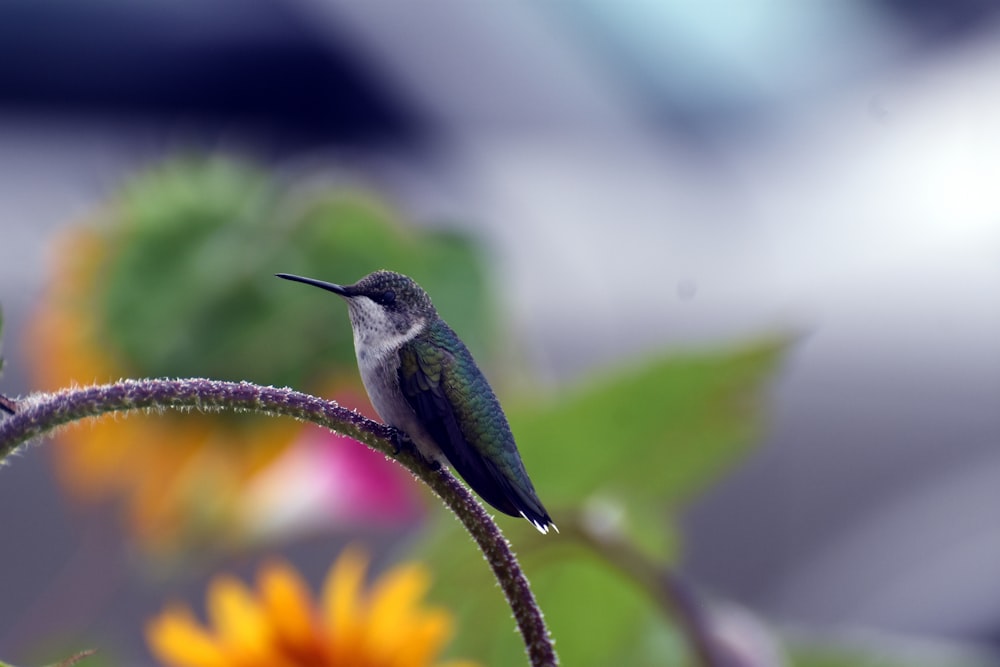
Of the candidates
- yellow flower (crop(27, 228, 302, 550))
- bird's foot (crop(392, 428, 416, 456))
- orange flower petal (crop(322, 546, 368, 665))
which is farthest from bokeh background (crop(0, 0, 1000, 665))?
bird's foot (crop(392, 428, 416, 456))

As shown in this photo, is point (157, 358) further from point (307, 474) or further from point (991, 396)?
point (991, 396)

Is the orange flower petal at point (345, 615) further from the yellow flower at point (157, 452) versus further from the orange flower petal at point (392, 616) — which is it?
the yellow flower at point (157, 452)

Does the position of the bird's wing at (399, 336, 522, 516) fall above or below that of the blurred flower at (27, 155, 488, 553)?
below

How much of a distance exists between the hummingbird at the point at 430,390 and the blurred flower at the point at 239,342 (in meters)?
0.23

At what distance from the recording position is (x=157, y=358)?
47 centimetres

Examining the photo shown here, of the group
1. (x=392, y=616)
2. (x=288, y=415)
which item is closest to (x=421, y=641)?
(x=392, y=616)

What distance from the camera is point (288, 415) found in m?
0.17

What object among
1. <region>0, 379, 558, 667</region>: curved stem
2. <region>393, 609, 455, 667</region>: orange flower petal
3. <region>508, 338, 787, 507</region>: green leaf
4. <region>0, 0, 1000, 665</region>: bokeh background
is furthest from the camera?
<region>0, 0, 1000, 665</region>: bokeh background

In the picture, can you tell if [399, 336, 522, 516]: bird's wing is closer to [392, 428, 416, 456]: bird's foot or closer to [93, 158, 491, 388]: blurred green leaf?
[392, 428, 416, 456]: bird's foot

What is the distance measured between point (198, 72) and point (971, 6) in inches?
35.9

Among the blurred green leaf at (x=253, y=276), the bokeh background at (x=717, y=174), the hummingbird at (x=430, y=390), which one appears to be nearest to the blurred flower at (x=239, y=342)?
the blurred green leaf at (x=253, y=276)

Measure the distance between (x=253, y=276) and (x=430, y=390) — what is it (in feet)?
0.88

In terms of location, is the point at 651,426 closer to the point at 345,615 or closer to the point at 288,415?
the point at 345,615

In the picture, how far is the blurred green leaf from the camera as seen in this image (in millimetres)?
466
